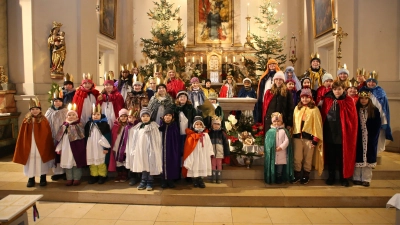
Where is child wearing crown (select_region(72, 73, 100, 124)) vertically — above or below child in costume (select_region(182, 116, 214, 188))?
above

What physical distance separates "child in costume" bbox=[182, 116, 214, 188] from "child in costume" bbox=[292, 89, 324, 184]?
1593 mm

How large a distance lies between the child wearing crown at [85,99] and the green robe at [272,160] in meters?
3.52

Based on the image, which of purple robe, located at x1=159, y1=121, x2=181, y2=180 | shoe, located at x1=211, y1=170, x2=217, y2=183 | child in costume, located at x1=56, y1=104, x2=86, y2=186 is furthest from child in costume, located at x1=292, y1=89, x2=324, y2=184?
child in costume, located at x1=56, y1=104, x2=86, y2=186

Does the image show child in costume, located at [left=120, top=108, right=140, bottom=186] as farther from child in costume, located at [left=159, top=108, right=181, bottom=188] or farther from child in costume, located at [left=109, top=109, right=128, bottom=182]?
child in costume, located at [left=159, top=108, right=181, bottom=188]

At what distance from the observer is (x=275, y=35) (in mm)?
13008

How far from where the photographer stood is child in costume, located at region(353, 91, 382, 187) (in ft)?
18.1

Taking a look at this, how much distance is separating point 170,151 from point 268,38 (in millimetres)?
9035

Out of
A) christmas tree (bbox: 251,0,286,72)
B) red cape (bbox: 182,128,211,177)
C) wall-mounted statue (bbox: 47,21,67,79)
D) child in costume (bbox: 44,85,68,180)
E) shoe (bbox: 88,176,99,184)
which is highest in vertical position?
christmas tree (bbox: 251,0,286,72)

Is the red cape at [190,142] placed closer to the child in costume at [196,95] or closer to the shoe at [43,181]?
the child in costume at [196,95]

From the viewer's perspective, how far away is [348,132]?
5.47 metres

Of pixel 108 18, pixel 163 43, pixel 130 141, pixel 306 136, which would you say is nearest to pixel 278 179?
pixel 306 136

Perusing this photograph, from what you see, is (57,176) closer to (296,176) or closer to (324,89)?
(296,176)

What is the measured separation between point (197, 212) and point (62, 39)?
670 centimetres

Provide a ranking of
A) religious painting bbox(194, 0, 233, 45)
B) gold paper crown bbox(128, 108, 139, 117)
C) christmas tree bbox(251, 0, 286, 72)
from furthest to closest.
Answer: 1. religious painting bbox(194, 0, 233, 45)
2. christmas tree bbox(251, 0, 286, 72)
3. gold paper crown bbox(128, 108, 139, 117)
